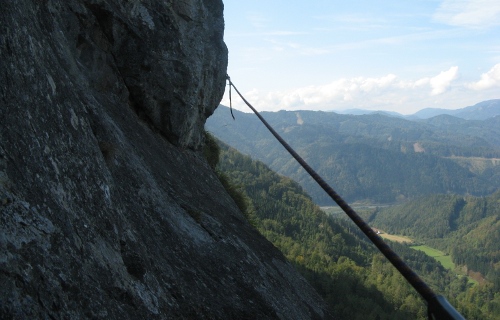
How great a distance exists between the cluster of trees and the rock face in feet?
30.1

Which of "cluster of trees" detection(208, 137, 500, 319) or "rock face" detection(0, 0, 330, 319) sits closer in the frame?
"rock face" detection(0, 0, 330, 319)

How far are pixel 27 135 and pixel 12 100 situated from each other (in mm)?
501

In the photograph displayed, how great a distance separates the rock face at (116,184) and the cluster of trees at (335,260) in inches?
361

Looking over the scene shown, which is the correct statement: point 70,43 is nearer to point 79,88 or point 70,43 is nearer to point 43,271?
point 79,88

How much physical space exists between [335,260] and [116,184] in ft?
352

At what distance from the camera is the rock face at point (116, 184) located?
16.3 feet

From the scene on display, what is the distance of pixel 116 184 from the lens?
27.0ft

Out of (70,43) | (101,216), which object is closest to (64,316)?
(101,216)

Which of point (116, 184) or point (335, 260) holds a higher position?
point (116, 184)

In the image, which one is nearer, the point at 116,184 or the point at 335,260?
the point at 116,184

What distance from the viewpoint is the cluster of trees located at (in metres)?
66.4

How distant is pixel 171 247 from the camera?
8578 millimetres

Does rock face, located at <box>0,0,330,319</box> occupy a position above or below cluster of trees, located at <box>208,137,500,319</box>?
above

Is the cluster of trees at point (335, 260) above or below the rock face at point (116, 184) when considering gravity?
below
